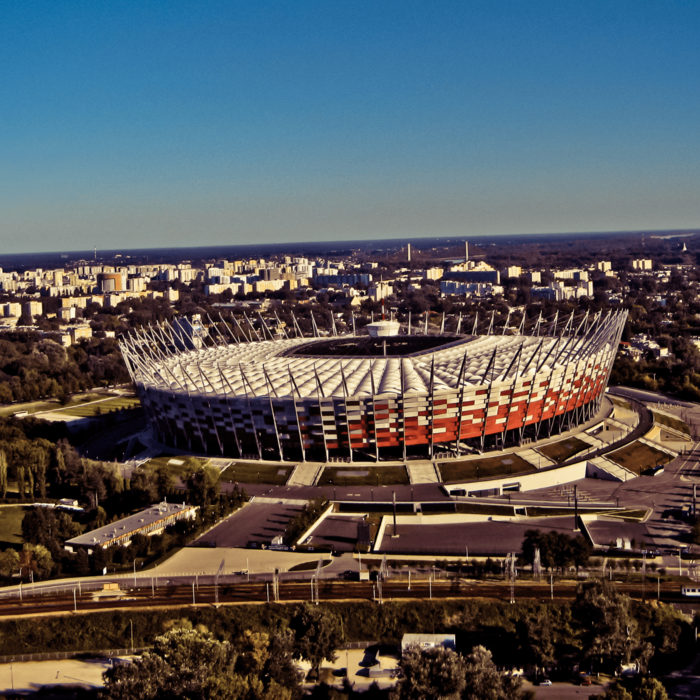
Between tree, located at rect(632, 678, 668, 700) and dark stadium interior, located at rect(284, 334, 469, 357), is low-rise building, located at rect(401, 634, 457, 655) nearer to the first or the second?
tree, located at rect(632, 678, 668, 700)

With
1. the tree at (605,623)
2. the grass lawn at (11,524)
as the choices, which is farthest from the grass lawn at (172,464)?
the tree at (605,623)

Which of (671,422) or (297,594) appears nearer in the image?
(297,594)

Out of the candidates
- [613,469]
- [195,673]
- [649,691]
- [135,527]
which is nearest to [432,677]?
[649,691]

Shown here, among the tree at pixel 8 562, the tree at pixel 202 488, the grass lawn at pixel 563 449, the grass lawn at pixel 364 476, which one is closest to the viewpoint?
the tree at pixel 8 562

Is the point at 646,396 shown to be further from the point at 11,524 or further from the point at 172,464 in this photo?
the point at 11,524

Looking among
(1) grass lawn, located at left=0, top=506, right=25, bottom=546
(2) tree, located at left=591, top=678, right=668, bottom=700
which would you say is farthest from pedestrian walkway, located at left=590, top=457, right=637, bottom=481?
(1) grass lawn, located at left=0, top=506, right=25, bottom=546

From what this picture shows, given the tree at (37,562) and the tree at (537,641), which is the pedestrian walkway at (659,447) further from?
the tree at (37,562)
